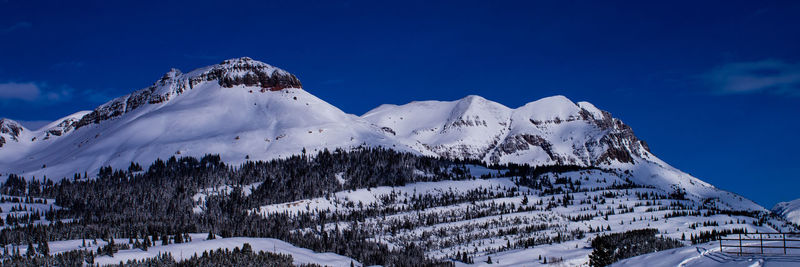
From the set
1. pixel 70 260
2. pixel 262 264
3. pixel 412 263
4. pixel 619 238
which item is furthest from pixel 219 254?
pixel 619 238

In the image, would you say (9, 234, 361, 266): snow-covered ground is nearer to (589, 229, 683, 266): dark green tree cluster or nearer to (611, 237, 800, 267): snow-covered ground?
(589, 229, 683, 266): dark green tree cluster

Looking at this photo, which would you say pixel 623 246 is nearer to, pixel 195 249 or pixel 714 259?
pixel 714 259

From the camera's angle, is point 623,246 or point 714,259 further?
point 623,246

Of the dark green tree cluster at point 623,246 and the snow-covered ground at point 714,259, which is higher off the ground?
the snow-covered ground at point 714,259

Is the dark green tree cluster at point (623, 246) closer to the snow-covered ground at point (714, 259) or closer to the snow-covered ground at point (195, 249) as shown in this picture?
the snow-covered ground at point (714, 259)

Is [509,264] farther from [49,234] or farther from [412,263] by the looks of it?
[49,234]

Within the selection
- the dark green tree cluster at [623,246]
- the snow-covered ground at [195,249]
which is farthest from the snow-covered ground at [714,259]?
the snow-covered ground at [195,249]

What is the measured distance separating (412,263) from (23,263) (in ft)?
327

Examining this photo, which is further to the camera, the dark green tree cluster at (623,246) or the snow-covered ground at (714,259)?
the dark green tree cluster at (623,246)

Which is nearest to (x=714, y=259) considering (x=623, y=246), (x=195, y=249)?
(x=623, y=246)

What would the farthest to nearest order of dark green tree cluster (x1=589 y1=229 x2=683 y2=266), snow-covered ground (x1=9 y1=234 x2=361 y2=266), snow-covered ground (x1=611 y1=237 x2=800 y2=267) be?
dark green tree cluster (x1=589 y1=229 x2=683 y2=266) → snow-covered ground (x1=9 y1=234 x2=361 y2=266) → snow-covered ground (x1=611 y1=237 x2=800 y2=267)

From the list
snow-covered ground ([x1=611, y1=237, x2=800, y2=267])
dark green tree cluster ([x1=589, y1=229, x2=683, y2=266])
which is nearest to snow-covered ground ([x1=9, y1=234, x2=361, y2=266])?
dark green tree cluster ([x1=589, y1=229, x2=683, y2=266])

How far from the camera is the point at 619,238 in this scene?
591ft

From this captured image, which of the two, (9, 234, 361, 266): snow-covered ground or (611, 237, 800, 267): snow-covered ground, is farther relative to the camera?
(9, 234, 361, 266): snow-covered ground
